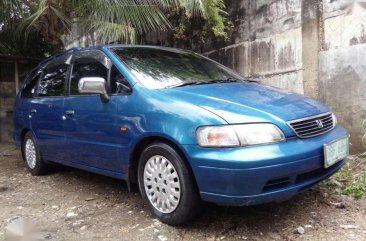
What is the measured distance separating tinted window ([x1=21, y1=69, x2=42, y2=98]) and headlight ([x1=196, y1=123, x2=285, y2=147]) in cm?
325

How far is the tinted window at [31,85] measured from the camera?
5224mm

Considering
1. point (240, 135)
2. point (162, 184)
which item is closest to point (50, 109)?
point (162, 184)

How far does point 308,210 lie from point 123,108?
6.08ft

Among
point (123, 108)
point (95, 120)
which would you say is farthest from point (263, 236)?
point (95, 120)

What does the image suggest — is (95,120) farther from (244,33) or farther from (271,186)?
(244,33)

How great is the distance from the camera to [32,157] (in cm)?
524

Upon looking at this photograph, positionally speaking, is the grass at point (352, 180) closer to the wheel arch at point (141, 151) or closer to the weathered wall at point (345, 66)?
the weathered wall at point (345, 66)

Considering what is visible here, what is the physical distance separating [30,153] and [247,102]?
11.3 ft

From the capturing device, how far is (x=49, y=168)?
525 cm

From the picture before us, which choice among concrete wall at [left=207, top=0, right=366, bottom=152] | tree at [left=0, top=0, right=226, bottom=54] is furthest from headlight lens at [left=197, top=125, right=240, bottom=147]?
tree at [left=0, top=0, right=226, bottom=54]

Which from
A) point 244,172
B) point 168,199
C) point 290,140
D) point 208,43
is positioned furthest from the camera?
point 208,43

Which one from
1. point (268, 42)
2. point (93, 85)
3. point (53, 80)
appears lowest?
point (93, 85)

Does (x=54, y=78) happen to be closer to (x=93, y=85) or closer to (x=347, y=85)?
(x=93, y=85)

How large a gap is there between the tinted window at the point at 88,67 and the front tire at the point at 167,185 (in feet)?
3.38
